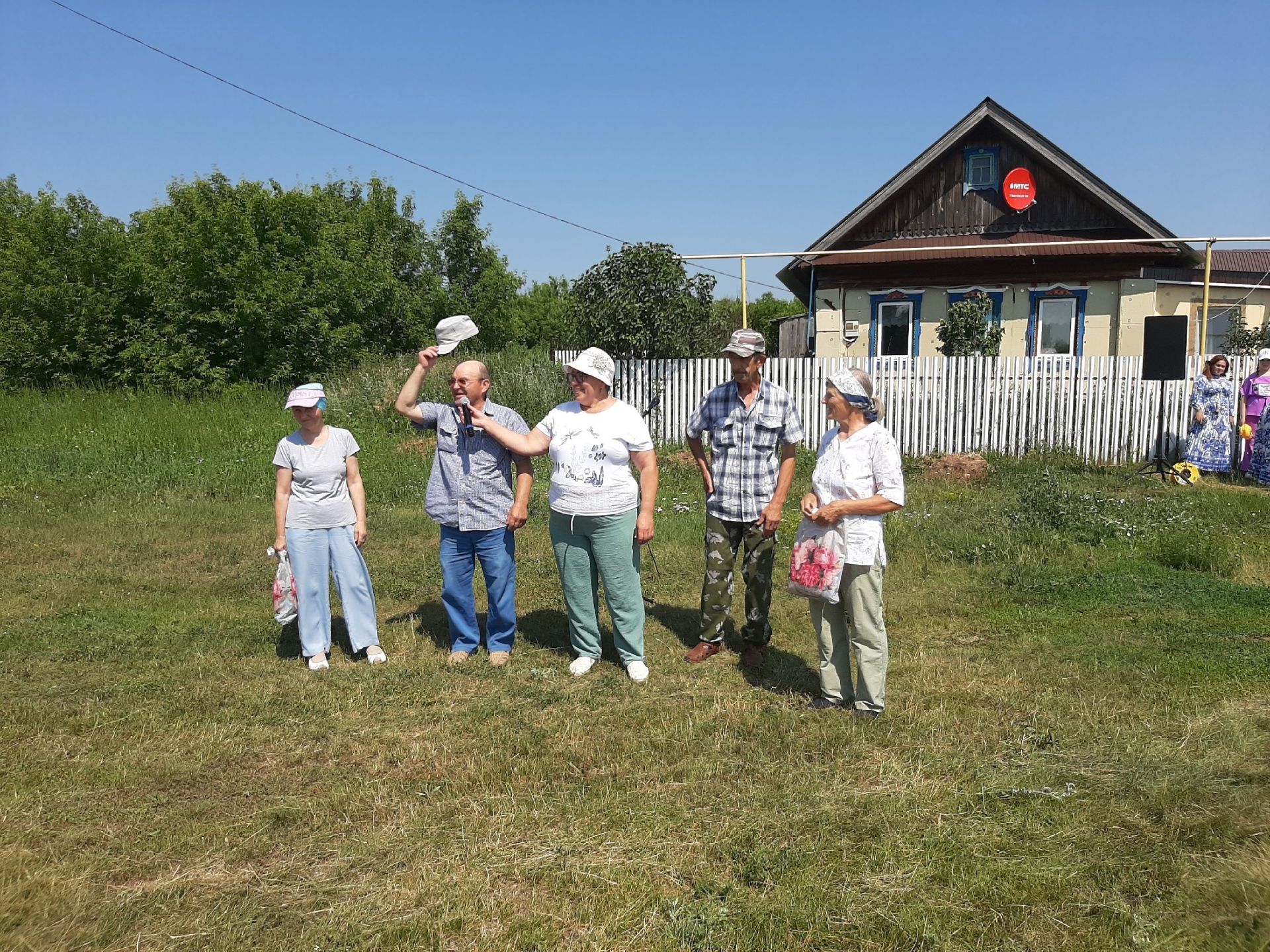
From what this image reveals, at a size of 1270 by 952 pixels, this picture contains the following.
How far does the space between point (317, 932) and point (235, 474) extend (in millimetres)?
10482

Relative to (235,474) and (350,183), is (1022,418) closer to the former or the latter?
(235,474)

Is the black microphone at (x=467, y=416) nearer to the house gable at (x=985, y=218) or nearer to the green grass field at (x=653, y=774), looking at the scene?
the green grass field at (x=653, y=774)

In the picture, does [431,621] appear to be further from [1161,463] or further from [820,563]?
[1161,463]

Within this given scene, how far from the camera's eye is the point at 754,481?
557cm

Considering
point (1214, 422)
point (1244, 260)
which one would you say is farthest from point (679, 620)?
point (1244, 260)

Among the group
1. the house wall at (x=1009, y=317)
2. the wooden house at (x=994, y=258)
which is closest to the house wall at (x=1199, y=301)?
the wooden house at (x=994, y=258)

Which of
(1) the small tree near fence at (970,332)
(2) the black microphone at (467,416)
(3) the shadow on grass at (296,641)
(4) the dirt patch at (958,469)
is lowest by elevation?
(3) the shadow on grass at (296,641)

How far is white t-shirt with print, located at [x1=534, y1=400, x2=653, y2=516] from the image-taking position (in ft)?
17.3

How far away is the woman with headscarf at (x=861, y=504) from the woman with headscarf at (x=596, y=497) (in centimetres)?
104

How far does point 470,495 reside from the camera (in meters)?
5.57

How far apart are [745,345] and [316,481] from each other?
2.63 m

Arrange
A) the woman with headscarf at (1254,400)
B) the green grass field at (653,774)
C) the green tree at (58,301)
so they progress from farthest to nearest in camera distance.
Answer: the green tree at (58,301) → the woman with headscarf at (1254,400) → the green grass field at (653,774)

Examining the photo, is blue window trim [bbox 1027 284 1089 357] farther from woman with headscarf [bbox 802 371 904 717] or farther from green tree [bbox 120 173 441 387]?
woman with headscarf [bbox 802 371 904 717]

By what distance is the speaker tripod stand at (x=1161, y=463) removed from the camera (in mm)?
12211
